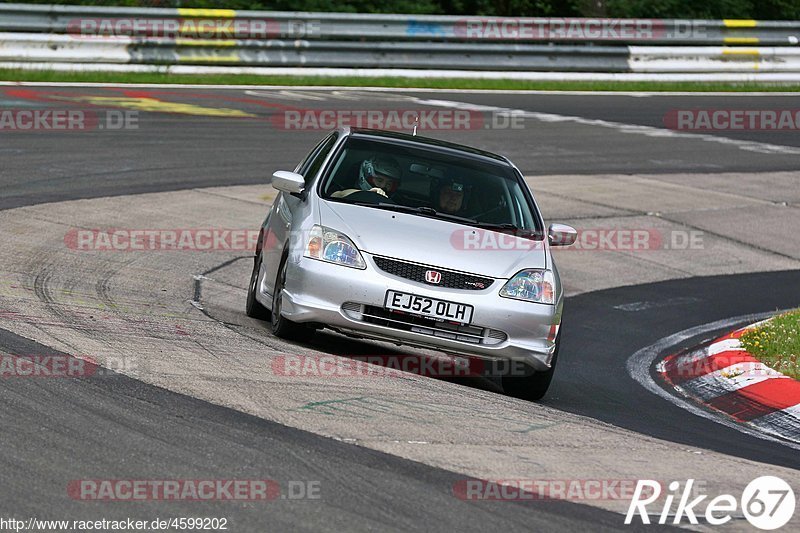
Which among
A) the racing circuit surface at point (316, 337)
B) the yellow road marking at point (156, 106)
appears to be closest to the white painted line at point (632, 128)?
the racing circuit surface at point (316, 337)

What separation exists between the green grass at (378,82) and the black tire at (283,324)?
526 inches

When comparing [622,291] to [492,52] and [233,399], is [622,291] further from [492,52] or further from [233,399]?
[492,52]

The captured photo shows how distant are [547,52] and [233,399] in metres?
20.5

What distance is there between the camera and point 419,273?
26.5 ft

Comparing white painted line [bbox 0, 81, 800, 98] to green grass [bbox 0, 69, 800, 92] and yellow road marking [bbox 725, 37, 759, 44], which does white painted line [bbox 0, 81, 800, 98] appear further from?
yellow road marking [bbox 725, 37, 759, 44]

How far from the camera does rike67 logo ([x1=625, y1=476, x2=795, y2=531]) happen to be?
5.49m

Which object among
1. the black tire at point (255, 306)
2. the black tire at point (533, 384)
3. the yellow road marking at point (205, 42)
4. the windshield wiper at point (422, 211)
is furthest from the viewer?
the yellow road marking at point (205, 42)

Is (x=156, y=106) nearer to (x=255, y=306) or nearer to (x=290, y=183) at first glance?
(x=255, y=306)

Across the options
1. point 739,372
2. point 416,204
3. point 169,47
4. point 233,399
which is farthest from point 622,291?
point 169,47

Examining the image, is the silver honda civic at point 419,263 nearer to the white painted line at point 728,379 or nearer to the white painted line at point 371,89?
the white painted line at point 728,379

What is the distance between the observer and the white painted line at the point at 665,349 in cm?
807

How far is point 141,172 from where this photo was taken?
15250mm

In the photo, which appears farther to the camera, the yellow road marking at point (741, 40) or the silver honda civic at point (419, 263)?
the yellow road marking at point (741, 40)

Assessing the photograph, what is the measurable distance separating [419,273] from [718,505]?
288 centimetres
